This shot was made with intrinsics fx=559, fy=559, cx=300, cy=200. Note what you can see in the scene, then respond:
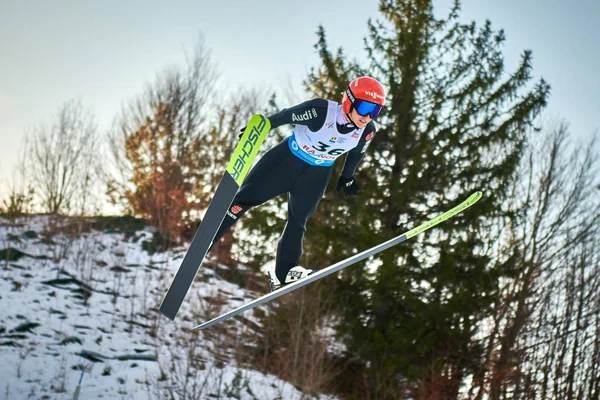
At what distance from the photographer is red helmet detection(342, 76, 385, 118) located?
3420 mm

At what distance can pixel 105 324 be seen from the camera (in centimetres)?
1254

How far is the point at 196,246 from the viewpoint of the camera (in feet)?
11.9

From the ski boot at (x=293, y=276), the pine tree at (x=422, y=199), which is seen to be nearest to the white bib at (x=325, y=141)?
the ski boot at (x=293, y=276)

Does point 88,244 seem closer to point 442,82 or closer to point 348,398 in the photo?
point 348,398

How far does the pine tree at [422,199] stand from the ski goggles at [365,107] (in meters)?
6.92

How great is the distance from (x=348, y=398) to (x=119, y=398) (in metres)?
4.46

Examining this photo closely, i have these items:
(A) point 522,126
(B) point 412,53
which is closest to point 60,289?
(B) point 412,53

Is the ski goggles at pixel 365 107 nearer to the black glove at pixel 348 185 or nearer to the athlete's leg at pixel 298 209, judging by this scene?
the athlete's leg at pixel 298 209

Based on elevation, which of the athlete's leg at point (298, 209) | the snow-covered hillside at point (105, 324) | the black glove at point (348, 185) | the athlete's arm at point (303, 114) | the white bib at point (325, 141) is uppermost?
the athlete's arm at point (303, 114)

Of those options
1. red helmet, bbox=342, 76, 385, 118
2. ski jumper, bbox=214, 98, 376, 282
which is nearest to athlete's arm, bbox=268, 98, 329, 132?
ski jumper, bbox=214, 98, 376, 282

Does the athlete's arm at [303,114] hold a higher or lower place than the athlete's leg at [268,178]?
higher

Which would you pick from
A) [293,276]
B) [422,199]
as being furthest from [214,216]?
[422,199]

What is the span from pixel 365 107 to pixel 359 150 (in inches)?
22.5

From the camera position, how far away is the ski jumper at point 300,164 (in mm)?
3570
